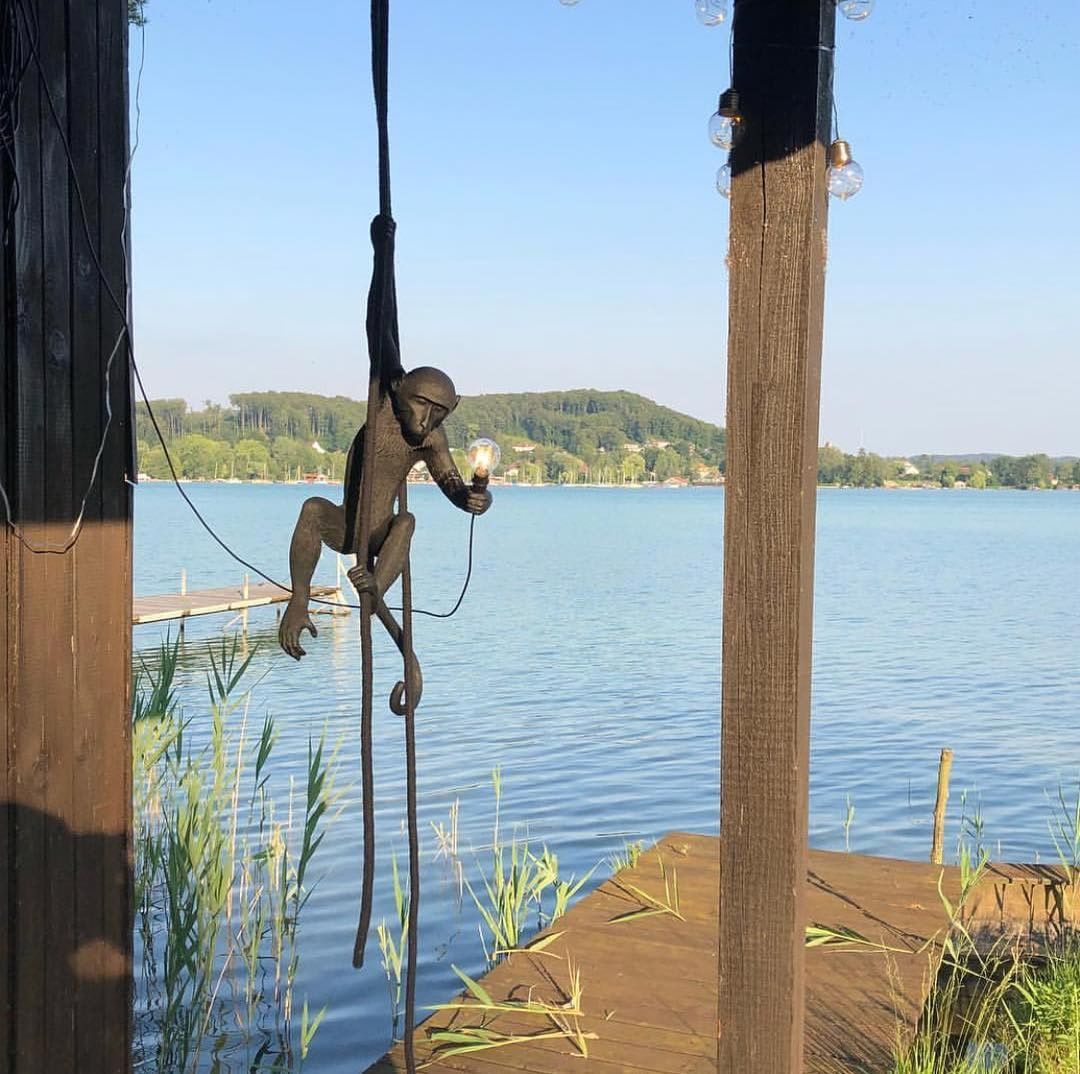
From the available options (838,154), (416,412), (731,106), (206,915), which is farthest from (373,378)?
(206,915)

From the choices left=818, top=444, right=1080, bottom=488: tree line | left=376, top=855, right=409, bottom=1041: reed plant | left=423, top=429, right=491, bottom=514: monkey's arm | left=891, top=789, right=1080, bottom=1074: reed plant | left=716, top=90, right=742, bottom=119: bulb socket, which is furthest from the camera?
left=818, top=444, right=1080, bottom=488: tree line

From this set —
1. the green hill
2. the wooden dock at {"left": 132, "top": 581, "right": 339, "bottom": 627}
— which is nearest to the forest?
the green hill

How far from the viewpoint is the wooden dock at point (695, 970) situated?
3703 mm

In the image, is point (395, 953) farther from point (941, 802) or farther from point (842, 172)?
point (842, 172)

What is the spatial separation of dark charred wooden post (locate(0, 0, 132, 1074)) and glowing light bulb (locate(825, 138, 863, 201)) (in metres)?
1.63

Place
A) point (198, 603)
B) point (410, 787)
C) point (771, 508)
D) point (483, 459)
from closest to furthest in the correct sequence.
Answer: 1. point (410, 787)
2. point (483, 459)
3. point (771, 508)
4. point (198, 603)

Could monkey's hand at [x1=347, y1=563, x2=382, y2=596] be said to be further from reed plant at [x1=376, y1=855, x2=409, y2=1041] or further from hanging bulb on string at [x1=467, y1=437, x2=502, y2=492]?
reed plant at [x1=376, y1=855, x2=409, y2=1041]

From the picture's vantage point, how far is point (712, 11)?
6.65 ft

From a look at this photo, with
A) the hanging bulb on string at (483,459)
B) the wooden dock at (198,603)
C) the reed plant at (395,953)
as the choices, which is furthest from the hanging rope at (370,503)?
the wooden dock at (198,603)

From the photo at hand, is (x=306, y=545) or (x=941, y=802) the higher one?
(x=306, y=545)

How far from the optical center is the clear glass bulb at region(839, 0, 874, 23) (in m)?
1.95

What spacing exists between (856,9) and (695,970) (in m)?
3.35

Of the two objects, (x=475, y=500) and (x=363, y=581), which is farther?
(x=475, y=500)

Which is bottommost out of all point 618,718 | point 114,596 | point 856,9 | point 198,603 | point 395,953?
point 618,718
